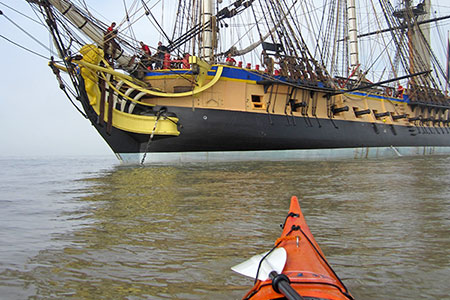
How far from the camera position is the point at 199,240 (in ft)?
12.9

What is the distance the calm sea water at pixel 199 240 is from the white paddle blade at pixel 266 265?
35 centimetres

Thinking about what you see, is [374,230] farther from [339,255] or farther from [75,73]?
[75,73]

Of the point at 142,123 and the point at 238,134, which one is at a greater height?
the point at 142,123

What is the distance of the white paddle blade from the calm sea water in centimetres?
35

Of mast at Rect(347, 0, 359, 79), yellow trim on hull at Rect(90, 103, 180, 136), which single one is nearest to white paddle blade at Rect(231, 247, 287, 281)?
yellow trim on hull at Rect(90, 103, 180, 136)

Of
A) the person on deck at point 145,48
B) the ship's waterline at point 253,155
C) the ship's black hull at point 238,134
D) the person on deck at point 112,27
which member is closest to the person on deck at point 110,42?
the person on deck at point 112,27

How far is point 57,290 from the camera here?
262 centimetres

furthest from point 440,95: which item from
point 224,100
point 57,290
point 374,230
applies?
point 57,290

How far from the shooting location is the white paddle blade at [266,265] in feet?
7.13

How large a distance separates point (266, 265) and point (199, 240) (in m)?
1.77

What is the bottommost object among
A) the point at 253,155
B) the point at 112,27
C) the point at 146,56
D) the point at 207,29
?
the point at 253,155

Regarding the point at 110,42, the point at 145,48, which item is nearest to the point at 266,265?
the point at 110,42

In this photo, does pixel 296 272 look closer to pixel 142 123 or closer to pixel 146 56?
pixel 142 123

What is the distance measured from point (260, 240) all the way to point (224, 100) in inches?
503
